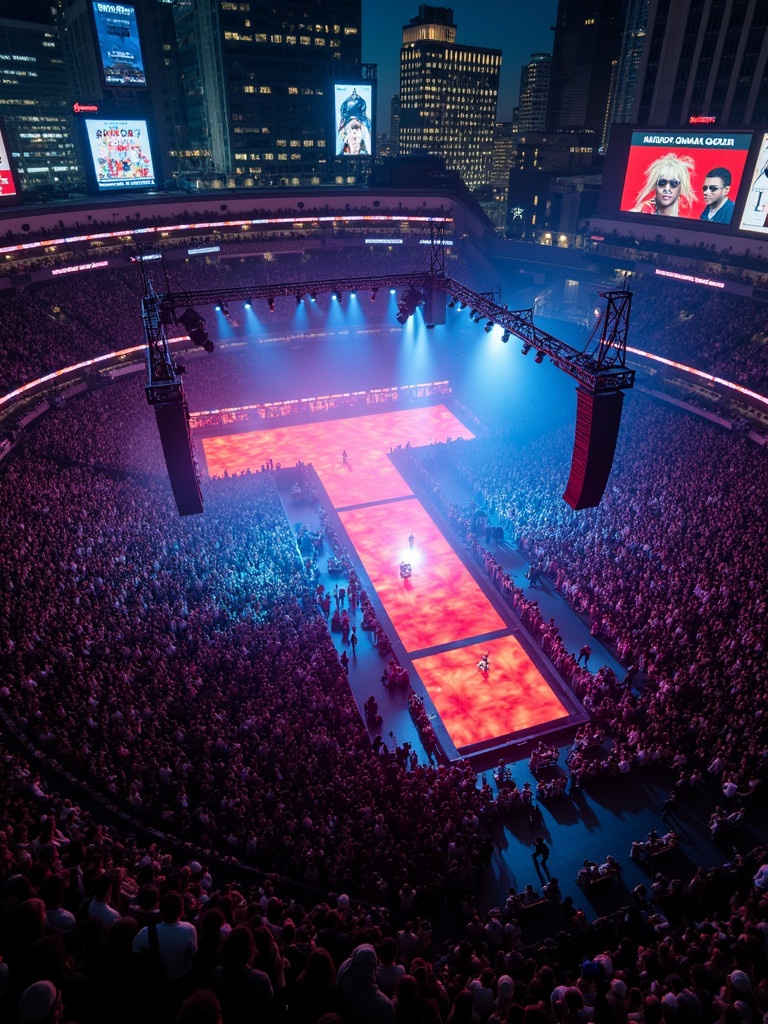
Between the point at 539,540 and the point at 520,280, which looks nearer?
the point at 539,540

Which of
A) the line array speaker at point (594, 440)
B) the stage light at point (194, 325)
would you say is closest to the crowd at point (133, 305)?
the stage light at point (194, 325)

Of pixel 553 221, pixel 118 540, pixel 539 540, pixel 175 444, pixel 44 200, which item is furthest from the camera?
pixel 553 221

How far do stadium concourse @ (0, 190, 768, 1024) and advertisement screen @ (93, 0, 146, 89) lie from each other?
1600 cm

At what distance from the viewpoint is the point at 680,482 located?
21953 millimetres

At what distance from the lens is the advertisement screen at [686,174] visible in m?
28.7

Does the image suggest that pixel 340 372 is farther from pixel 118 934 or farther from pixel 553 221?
pixel 118 934

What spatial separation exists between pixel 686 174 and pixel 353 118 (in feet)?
73.7

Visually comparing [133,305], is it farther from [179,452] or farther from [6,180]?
[179,452]

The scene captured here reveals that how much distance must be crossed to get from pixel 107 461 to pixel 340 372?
17583 millimetres

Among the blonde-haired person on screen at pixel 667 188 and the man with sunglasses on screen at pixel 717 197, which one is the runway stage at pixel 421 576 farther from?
the man with sunglasses on screen at pixel 717 197

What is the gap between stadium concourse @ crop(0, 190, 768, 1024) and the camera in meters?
6.29

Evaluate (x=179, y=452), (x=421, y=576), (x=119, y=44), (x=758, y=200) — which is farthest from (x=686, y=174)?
(x=119, y=44)

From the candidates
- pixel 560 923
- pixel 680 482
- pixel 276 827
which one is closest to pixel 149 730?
pixel 276 827

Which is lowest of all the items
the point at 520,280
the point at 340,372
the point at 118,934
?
the point at 340,372
